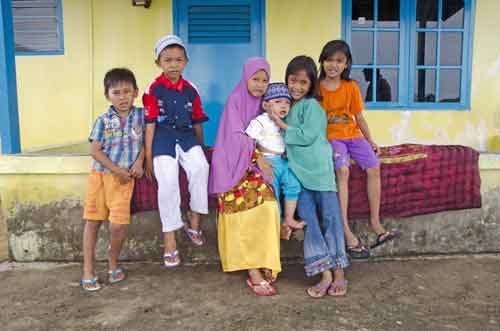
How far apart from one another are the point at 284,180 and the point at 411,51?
10.7 ft

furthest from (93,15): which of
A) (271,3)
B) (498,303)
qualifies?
(498,303)

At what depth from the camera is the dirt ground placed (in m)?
2.17

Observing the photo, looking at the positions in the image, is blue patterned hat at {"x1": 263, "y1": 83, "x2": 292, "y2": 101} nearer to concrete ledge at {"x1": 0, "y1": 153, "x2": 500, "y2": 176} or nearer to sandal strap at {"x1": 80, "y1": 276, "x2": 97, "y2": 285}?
concrete ledge at {"x1": 0, "y1": 153, "x2": 500, "y2": 176}

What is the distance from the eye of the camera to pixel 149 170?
2.79 metres

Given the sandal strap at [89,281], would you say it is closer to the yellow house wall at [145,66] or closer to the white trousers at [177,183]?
the white trousers at [177,183]

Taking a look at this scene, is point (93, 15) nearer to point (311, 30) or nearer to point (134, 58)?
point (134, 58)

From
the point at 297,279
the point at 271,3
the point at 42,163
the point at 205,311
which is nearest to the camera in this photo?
the point at 205,311

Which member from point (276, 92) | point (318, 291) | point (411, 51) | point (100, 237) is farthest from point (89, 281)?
point (411, 51)

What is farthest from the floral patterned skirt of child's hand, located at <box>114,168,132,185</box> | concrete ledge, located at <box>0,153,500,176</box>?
concrete ledge, located at <box>0,153,500,176</box>

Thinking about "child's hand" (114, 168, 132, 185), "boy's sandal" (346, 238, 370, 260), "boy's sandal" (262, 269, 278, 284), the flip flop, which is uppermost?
"child's hand" (114, 168, 132, 185)

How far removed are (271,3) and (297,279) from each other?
135 inches

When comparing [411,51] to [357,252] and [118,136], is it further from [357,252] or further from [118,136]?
[118,136]

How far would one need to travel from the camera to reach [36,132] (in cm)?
520

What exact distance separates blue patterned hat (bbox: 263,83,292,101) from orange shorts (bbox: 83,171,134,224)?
1.09 meters
